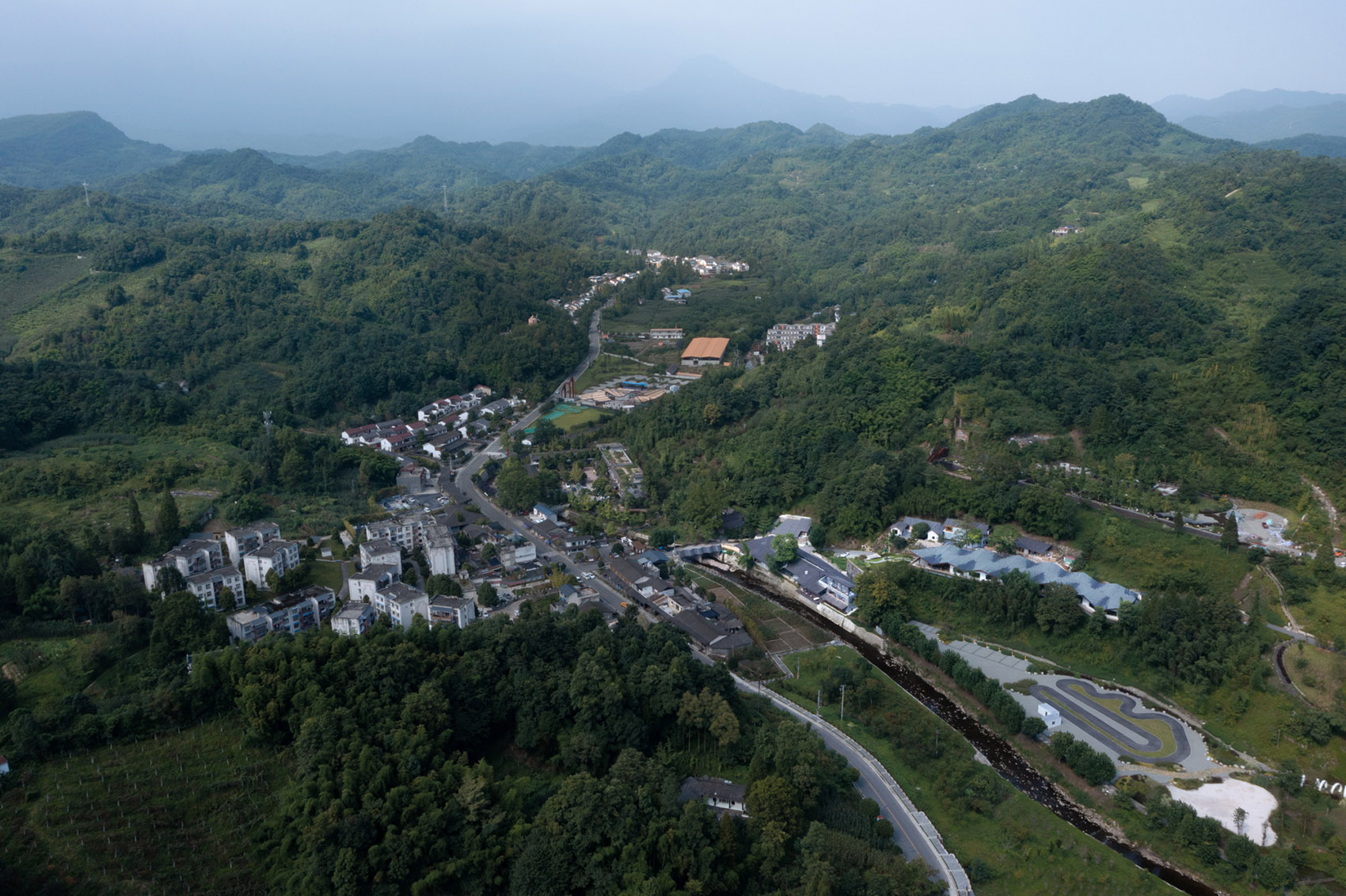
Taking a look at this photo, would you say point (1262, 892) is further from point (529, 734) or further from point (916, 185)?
point (916, 185)

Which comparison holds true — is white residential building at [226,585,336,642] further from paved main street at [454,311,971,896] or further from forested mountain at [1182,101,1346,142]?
forested mountain at [1182,101,1346,142]

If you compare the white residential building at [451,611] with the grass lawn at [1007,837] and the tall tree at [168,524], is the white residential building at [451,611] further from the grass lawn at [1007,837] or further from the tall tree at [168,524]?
the grass lawn at [1007,837]

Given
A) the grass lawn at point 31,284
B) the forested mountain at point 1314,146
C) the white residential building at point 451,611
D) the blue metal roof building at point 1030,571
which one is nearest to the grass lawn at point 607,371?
the white residential building at point 451,611

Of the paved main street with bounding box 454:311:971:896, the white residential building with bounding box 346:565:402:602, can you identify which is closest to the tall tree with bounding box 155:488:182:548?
the white residential building with bounding box 346:565:402:602

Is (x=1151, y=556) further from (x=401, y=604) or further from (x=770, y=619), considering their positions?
(x=401, y=604)

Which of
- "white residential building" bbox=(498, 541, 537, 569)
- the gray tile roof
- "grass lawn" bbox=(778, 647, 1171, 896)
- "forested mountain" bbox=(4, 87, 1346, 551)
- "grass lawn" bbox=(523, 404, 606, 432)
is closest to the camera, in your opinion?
"grass lawn" bbox=(778, 647, 1171, 896)

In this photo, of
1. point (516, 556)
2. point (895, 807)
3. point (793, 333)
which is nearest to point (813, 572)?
point (516, 556)

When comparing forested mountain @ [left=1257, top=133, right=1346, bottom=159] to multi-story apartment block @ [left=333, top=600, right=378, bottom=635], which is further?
forested mountain @ [left=1257, top=133, right=1346, bottom=159]
